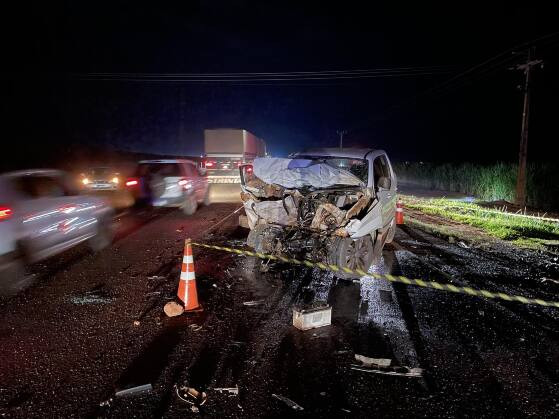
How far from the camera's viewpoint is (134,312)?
531 cm

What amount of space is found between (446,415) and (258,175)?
5226 mm

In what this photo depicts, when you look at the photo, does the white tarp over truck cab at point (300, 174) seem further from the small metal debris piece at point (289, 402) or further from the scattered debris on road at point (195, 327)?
the small metal debris piece at point (289, 402)

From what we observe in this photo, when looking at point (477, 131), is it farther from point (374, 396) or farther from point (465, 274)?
point (374, 396)

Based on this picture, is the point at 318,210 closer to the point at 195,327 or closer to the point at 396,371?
the point at 195,327

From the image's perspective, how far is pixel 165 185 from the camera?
13.4m

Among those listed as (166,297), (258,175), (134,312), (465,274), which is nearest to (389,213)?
(465,274)

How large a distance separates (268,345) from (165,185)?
32.3ft

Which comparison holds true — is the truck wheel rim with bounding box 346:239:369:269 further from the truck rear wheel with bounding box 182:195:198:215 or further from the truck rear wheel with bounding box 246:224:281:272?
the truck rear wheel with bounding box 182:195:198:215

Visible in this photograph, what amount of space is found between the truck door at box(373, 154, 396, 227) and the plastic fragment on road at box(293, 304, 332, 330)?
2.71 metres

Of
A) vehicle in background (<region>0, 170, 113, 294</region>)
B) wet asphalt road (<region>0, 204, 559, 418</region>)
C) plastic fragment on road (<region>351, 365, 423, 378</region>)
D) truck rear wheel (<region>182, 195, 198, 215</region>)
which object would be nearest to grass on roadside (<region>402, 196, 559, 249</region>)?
wet asphalt road (<region>0, 204, 559, 418</region>)

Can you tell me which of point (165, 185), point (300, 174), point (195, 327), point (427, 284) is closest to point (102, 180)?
point (165, 185)

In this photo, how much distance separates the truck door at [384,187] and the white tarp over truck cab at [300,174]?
419mm

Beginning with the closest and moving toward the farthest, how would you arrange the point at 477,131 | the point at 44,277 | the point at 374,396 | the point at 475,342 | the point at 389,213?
the point at 374,396
the point at 475,342
the point at 44,277
the point at 389,213
the point at 477,131

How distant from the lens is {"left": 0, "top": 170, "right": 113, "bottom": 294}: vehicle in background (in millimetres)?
6340
